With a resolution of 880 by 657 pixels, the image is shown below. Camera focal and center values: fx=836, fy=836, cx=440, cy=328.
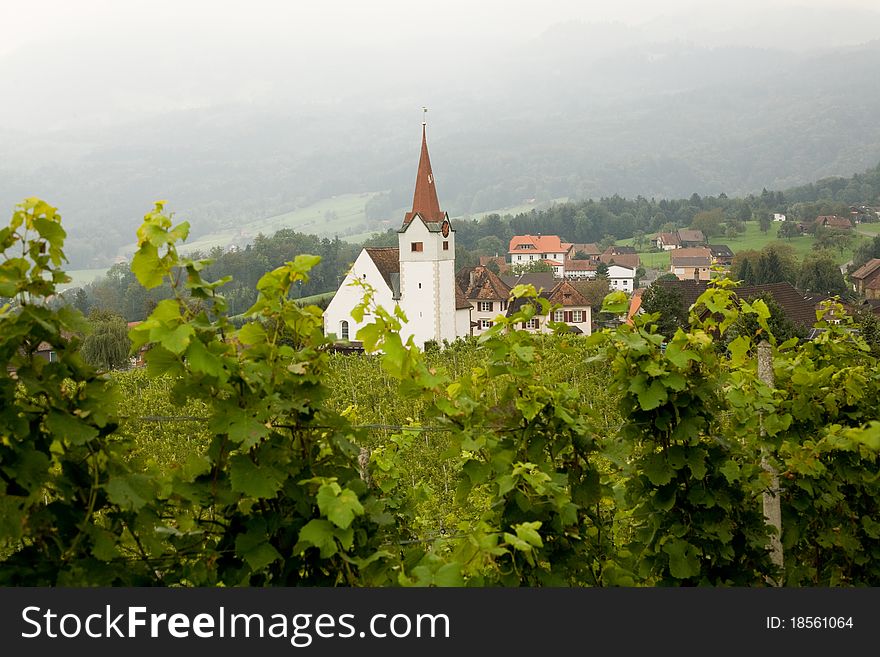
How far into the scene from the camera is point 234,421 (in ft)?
7.92

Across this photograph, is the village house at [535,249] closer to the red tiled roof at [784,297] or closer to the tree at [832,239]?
the tree at [832,239]

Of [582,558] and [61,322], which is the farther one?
[582,558]

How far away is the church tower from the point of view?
3900 cm

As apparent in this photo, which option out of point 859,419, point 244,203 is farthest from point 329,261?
point 244,203

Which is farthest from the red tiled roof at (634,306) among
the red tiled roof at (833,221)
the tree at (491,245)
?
the tree at (491,245)

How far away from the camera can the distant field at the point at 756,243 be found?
311 ft

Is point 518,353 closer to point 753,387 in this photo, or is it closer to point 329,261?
point 753,387

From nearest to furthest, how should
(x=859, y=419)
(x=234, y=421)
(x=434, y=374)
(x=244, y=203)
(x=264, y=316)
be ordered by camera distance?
(x=234, y=421), (x=264, y=316), (x=434, y=374), (x=859, y=419), (x=244, y=203)

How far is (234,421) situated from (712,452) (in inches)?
81.2

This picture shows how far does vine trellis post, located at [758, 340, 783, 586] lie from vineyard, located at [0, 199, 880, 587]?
2 cm

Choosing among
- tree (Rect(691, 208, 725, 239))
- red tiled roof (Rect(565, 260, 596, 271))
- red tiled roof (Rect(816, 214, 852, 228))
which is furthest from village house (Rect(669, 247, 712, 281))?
tree (Rect(691, 208, 725, 239))

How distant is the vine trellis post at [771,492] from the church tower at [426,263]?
34.7m

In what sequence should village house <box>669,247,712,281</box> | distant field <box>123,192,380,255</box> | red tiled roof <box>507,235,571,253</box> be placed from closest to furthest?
village house <box>669,247,712,281</box> < red tiled roof <box>507,235,571,253</box> < distant field <box>123,192,380,255</box>

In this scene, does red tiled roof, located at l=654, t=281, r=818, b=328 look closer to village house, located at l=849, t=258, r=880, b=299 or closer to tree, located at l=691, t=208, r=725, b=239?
village house, located at l=849, t=258, r=880, b=299
